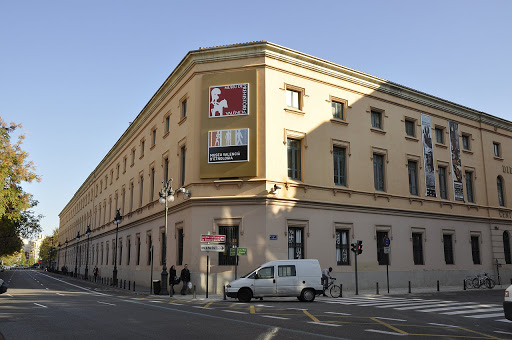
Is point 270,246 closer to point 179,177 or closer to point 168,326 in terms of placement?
point 179,177

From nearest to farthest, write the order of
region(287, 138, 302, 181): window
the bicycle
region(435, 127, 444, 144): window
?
1. the bicycle
2. region(287, 138, 302, 181): window
3. region(435, 127, 444, 144): window

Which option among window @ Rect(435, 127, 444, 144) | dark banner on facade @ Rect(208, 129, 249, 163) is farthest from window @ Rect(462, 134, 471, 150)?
dark banner on facade @ Rect(208, 129, 249, 163)

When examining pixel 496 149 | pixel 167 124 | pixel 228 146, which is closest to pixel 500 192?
pixel 496 149

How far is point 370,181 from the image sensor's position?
2900 cm

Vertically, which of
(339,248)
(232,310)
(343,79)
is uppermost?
(343,79)

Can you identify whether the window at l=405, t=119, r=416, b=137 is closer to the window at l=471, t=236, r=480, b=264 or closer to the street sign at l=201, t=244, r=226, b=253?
the window at l=471, t=236, r=480, b=264

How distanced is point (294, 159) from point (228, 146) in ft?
13.6

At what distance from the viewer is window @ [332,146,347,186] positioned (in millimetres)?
27819

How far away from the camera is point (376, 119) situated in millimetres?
30875

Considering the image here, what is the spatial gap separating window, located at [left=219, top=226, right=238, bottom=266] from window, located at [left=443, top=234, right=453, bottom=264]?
17.4 metres

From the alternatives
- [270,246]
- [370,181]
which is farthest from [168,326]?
[370,181]

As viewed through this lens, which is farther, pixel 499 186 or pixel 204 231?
pixel 499 186

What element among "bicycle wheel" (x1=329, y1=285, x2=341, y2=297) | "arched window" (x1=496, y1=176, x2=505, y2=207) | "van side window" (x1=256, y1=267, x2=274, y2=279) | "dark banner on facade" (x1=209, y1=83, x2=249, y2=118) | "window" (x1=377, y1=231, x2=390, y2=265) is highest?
"dark banner on facade" (x1=209, y1=83, x2=249, y2=118)

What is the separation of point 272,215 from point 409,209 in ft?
38.9
